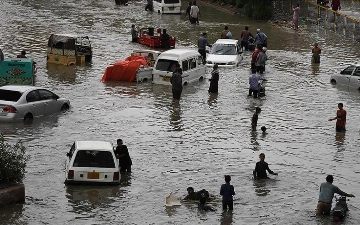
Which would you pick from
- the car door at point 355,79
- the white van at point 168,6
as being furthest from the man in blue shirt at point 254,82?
the white van at point 168,6

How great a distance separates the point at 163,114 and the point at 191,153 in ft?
18.6

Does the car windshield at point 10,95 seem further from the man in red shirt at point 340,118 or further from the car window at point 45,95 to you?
the man in red shirt at point 340,118

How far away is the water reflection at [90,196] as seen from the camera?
72.1 ft

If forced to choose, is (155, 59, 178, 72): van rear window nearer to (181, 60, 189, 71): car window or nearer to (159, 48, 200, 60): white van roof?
(159, 48, 200, 60): white van roof

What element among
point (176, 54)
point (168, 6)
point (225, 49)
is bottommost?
point (225, 49)

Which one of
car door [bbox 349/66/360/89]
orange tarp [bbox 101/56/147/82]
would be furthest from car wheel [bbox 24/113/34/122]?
car door [bbox 349/66/360/89]

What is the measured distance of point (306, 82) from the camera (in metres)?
39.8

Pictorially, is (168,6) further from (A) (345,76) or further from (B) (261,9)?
(A) (345,76)

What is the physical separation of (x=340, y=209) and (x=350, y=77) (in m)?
17.5

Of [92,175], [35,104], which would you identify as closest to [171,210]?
[92,175]

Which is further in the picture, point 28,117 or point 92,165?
point 28,117

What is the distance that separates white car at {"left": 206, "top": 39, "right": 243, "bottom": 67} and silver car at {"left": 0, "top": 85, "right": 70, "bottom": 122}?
40.2 feet

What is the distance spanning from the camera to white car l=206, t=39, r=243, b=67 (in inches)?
1668

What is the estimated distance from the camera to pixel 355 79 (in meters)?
37.9
